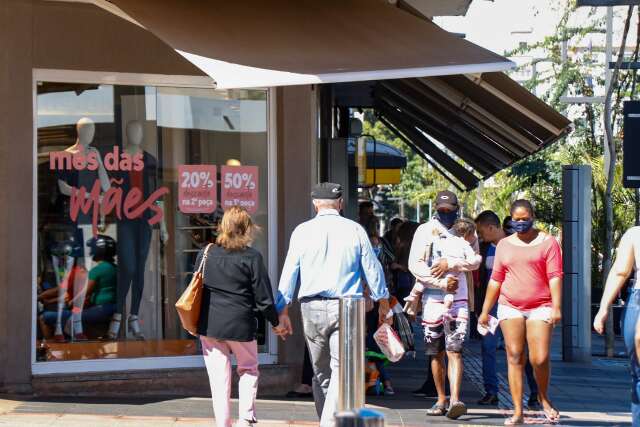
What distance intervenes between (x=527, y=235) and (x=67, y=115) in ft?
14.2

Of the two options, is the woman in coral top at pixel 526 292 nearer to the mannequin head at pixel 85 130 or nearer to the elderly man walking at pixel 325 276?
the elderly man walking at pixel 325 276

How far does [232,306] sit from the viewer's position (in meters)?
7.70

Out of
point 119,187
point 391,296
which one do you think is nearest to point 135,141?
point 119,187

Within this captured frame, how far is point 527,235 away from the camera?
9.04 meters

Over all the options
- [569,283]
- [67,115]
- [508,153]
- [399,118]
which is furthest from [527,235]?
[399,118]

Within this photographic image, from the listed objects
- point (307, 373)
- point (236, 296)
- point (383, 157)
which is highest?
point (383, 157)

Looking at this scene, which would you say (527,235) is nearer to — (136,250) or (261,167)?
(261,167)

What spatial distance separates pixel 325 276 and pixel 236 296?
2.08ft

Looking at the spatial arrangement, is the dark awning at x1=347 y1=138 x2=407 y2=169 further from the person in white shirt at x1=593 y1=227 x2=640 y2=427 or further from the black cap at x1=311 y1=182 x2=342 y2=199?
the person in white shirt at x1=593 y1=227 x2=640 y2=427

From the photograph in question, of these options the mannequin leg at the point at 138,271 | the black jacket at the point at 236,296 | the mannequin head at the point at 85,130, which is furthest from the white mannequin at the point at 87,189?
the black jacket at the point at 236,296

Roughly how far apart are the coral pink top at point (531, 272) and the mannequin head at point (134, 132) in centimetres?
375

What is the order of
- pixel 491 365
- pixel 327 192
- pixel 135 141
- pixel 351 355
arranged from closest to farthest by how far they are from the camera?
pixel 351 355, pixel 327 192, pixel 491 365, pixel 135 141

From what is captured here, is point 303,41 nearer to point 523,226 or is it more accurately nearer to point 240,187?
point 240,187

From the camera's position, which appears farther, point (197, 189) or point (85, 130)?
point (197, 189)
